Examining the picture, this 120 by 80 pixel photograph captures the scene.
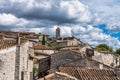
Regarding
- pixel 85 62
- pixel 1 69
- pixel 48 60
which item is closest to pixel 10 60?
pixel 1 69

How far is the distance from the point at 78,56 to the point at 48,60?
6339 mm

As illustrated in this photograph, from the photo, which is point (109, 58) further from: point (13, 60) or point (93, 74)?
point (93, 74)

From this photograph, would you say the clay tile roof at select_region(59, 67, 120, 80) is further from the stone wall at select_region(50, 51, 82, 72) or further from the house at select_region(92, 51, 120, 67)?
the house at select_region(92, 51, 120, 67)

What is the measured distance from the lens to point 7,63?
28453 millimetres

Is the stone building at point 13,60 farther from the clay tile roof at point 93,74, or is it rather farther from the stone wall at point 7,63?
the clay tile roof at point 93,74

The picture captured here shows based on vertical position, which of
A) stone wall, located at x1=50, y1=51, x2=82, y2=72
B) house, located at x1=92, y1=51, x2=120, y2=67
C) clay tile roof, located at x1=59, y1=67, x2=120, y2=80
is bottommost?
house, located at x1=92, y1=51, x2=120, y2=67

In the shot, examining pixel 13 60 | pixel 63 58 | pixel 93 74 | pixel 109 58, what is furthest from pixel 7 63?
pixel 109 58

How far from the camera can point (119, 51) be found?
9819 cm

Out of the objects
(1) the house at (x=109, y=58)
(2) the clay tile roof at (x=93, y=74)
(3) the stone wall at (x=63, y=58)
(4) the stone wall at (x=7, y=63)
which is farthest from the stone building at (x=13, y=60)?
(1) the house at (x=109, y=58)

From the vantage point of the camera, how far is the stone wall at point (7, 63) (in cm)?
2750

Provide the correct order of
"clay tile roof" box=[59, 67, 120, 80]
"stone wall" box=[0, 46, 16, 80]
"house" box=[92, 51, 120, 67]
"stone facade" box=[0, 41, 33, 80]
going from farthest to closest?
"house" box=[92, 51, 120, 67], "stone facade" box=[0, 41, 33, 80], "stone wall" box=[0, 46, 16, 80], "clay tile roof" box=[59, 67, 120, 80]

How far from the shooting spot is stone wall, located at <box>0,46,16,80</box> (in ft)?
90.2

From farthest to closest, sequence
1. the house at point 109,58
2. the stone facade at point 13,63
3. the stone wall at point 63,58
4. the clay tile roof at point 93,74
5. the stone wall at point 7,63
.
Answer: the house at point 109,58, the stone wall at point 63,58, the stone facade at point 13,63, the stone wall at point 7,63, the clay tile roof at point 93,74

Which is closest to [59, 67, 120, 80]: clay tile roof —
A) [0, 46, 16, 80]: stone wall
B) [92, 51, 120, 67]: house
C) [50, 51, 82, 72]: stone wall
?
[0, 46, 16, 80]: stone wall
